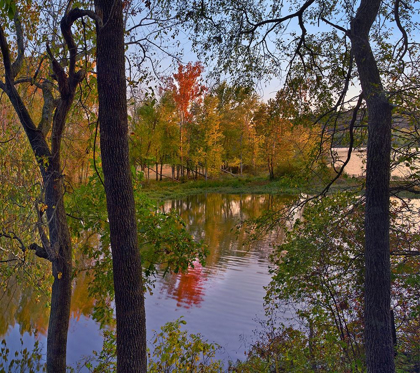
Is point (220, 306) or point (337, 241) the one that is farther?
point (220, 306)

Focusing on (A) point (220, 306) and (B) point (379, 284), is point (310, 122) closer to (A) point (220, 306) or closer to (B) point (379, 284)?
(B) point (379, 284)

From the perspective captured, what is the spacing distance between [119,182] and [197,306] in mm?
7745

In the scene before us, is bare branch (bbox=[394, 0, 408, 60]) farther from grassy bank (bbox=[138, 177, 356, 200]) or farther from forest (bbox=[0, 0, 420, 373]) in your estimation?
grassy bank (bbox=[138, 177, 356, 200])

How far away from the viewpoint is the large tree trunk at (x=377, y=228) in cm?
447

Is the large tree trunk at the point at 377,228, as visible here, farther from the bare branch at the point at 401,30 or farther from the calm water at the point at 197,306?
the calm water at the point at 197,306

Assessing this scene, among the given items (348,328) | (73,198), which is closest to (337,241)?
(348,328)

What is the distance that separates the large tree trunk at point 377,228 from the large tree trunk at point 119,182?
2.69m

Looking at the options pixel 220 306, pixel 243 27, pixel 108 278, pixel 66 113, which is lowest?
pixel 220 306

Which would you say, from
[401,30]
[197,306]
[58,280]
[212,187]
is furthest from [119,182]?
[212,187]

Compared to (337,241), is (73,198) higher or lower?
higher

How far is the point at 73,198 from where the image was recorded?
22.1ft

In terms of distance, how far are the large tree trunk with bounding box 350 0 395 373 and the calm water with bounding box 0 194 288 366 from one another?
2424 millimetres

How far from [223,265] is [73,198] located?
8.59 m

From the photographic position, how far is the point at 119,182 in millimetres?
3996
